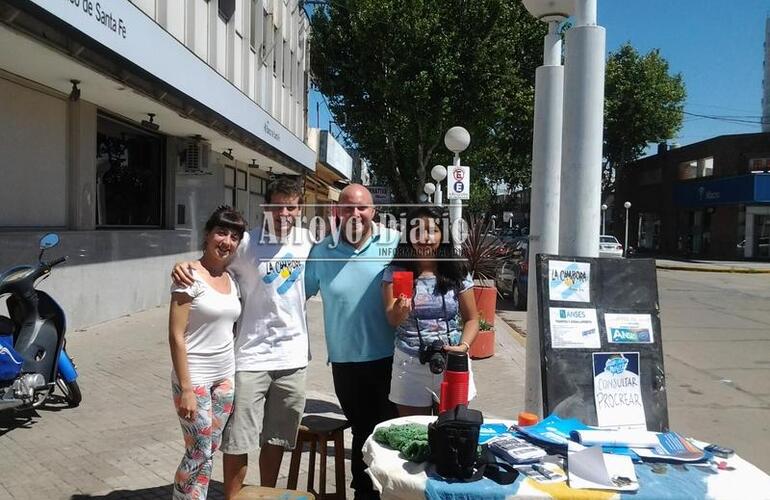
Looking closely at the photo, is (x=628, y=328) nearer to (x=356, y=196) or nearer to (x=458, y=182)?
(x=356, y=196)

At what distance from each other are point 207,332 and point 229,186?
A: 1426 cm

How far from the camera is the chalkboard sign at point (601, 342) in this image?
305 cm

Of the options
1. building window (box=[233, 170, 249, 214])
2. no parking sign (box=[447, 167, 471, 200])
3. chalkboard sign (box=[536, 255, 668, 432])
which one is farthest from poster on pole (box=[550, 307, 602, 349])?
building window (box=[233, 170, 249, 214])

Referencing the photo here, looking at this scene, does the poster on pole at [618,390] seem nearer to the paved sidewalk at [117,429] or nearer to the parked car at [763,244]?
the paved sidewalk at [117,429]

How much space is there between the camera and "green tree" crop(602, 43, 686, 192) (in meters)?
38.7

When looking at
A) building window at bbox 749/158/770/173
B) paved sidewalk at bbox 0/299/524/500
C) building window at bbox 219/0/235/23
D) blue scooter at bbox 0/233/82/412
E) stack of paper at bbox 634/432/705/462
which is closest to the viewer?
stack of paper at bbox 634/432/705/462

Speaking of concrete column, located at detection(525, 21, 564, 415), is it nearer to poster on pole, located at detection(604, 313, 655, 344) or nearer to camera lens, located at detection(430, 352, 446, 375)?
poster on pole, located at detection(604, 313, 655, 344)

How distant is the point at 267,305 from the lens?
3.15 m

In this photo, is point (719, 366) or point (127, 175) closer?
point (719, 366)

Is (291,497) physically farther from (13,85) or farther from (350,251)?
(13,85)

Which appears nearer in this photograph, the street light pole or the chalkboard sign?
the chalkboard sign

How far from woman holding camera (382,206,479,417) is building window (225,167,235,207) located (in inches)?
534

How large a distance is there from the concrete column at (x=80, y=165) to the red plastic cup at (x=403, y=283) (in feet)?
23.6

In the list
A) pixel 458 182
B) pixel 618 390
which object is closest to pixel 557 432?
pixel 618 390
